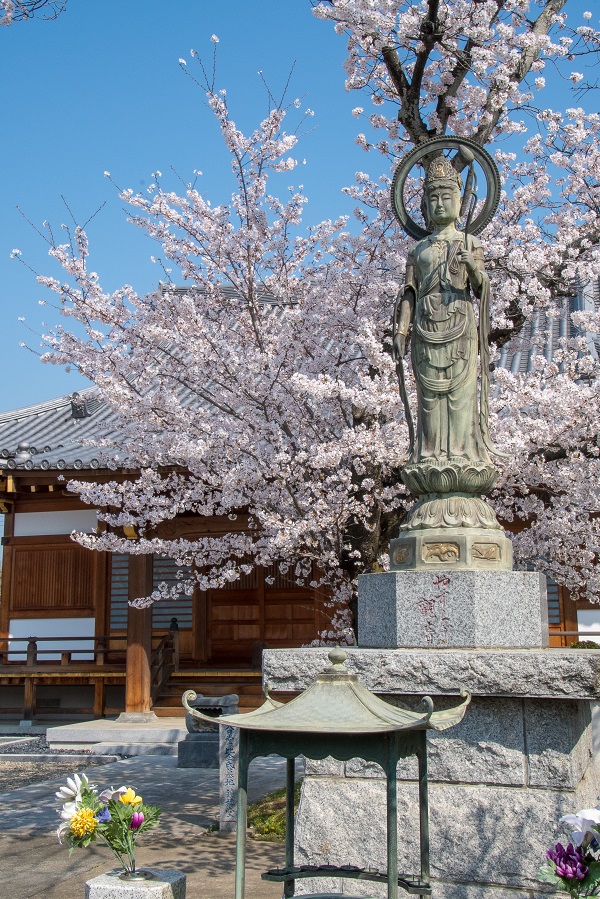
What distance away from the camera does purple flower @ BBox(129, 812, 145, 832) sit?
479 centimetres

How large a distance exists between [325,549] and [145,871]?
3.96 m

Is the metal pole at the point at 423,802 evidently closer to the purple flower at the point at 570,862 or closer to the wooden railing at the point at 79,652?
the purple flower at the point at 570,862

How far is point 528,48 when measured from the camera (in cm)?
835

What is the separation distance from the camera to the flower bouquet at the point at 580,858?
331cm

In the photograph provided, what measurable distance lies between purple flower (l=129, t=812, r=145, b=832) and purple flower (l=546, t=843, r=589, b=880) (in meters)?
2.34

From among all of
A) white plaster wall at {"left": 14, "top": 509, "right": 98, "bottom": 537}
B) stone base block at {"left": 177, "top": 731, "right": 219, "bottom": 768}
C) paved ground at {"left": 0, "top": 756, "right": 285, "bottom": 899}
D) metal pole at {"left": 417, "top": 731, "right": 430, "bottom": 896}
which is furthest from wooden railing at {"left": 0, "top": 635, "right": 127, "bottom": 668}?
metal pole at {"left": 417, "top": 731, "right": 430, "bottom": 896}

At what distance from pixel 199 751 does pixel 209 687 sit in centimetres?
353

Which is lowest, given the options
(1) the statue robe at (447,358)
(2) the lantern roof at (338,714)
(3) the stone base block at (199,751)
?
(3) the stone base block at (199,751)

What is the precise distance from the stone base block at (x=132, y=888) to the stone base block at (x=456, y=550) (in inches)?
90.4

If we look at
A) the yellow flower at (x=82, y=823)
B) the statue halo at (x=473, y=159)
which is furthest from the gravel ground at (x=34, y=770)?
the statue halo at (x=473, y=159)

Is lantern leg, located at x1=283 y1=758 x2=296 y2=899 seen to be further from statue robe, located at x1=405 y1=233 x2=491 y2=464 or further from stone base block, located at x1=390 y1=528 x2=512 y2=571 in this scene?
statue robe, located at x1=405 y1=233 x2=491 y2=464

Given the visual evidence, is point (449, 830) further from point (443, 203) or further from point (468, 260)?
point (443, 203)

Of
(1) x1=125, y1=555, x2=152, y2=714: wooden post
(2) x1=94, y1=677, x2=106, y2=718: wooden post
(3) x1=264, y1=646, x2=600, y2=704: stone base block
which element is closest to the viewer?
(3) x1=264, y1=646, x2=600, y2=704: stone base block

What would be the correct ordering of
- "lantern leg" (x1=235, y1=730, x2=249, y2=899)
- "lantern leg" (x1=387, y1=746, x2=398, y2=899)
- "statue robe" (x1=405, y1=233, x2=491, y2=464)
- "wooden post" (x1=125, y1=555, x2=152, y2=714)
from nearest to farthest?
"lantern leg" (x1=387, y1=746, x2=398, y2=899)
"lantern leg" (x1=235, y1=730, x2=249, y2=899)
"statue robe" (x1=405, y1=233, x2=491, y2=464)
"wooden post" (x1=125, y1=555, x2=152, y2=714)
